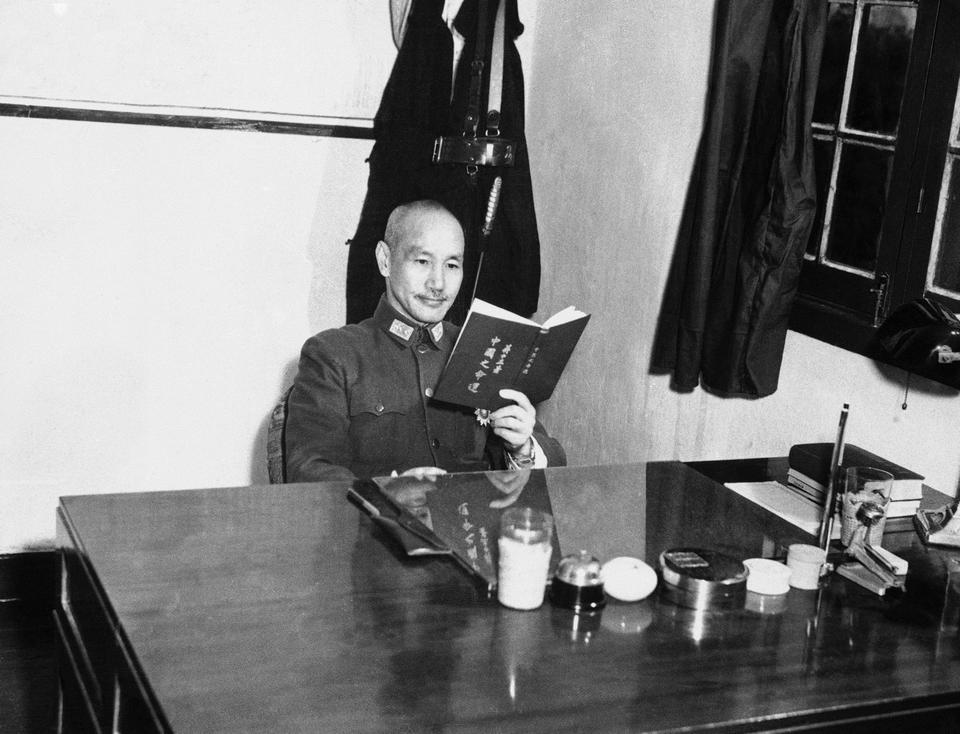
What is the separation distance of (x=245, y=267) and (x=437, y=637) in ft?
7.73

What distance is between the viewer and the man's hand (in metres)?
2.42

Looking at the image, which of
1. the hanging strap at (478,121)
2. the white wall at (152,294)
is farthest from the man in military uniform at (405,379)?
the white wall at (152,294)

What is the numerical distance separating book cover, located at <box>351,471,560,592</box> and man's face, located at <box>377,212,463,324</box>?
1.81 feet

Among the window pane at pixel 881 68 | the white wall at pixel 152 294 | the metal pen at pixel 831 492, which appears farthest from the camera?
the white wall at pixel 152 294

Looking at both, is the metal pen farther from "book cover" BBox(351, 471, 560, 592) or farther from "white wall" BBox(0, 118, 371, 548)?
"white wall" BBox(0, 118, 371, 548)

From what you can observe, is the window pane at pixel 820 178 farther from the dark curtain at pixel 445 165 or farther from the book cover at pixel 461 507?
the book cover at pixel 461 507

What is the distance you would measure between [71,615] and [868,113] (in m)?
2.01

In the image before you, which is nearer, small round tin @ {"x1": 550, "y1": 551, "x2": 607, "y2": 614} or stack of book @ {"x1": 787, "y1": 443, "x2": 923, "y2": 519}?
small round tin @ {"x1": 550, "y1": 551, "x2": 607, "y2": 614}

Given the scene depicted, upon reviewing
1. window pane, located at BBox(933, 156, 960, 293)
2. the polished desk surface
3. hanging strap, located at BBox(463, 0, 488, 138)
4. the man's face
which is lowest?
the polished desk surface

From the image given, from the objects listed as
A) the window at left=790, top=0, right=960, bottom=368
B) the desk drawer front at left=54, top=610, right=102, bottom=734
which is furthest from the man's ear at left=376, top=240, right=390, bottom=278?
the desk drawer front at left=54, top=610, right=102, bottom=734

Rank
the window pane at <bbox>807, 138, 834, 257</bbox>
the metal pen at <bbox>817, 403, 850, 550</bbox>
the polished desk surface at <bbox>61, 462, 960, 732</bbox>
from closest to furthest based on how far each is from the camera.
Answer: the polished desk surface at <bbox>61, 462, 960, 732</bbox> < the metal pen at <bbox>817, 403, 850, 550</bbox> < the window pane at <bbox>807, 138, 834, 257</bbox>

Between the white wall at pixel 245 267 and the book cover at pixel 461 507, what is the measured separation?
111 centimetres

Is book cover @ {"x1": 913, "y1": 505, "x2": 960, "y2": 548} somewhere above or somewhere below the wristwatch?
above

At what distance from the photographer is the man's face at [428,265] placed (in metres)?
2.66
